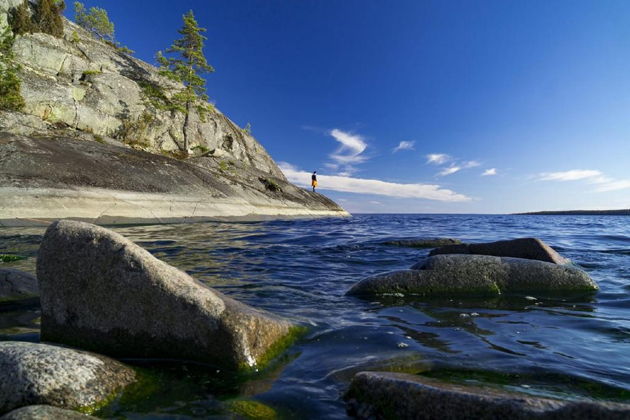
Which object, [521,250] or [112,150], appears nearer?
[521,250]

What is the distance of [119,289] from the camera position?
3.71 metres

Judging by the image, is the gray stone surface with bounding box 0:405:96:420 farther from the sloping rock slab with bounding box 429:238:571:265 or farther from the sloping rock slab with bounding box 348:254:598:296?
the sloping rock slab with bounding box 429:238:571:265

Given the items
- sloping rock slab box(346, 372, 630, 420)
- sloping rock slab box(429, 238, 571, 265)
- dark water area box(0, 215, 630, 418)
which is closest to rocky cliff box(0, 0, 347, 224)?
dark water area box(0, 215, 630, 418)

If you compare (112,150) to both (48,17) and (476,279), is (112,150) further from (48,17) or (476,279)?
(476,279)

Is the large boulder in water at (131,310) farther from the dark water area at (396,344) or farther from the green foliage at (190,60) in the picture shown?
the green foliage at (190,60)

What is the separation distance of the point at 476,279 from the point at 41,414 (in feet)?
22.4

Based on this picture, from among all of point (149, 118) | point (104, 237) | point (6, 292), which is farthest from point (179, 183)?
point (104, 237)

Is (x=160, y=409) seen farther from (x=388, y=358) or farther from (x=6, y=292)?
(x=6, y=292)

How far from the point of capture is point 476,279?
6766 mm

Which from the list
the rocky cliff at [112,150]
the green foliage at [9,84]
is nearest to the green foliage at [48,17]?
the rocky cliff at [112,150]

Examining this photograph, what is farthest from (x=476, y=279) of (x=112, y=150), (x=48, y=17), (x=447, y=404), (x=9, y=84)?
(x=48, y=17)

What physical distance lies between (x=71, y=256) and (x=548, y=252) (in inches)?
392

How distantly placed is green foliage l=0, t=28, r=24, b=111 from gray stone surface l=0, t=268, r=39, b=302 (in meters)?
23.7

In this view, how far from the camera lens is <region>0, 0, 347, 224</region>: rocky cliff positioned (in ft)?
56.6
